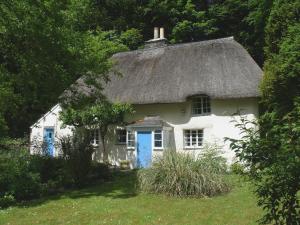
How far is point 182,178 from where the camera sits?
12.5 meters

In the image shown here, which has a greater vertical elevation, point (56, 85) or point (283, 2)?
point (283, 2)

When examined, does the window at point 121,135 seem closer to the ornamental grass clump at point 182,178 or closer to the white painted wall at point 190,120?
the white painted wall at point 190,120

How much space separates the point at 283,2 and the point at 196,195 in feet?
31.6

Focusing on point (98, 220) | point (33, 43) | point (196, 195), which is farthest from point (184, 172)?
point (33, 43)

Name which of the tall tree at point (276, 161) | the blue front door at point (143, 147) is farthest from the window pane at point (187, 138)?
the tall tree at point (276, 161)

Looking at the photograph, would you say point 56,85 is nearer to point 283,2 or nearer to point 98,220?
point 98,220

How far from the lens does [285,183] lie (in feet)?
14.3

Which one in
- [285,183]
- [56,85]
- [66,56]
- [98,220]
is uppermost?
[66,56]

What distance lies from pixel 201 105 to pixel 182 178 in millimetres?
7886

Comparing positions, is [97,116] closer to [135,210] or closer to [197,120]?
[197,120]

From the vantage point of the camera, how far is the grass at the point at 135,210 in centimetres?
983

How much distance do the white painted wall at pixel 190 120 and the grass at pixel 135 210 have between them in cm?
552

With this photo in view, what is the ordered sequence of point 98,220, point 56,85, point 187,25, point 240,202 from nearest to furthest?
1. point 98,220
2. point 240,202
3. point 56,85
4. point 187,25

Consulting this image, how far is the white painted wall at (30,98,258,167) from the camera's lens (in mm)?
18719
